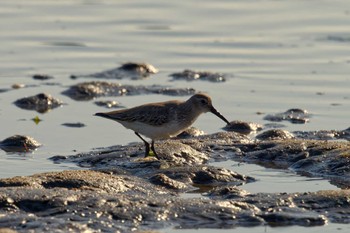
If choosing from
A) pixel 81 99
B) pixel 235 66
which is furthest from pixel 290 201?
pixel 235 66

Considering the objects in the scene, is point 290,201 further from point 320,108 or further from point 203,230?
point 320,108

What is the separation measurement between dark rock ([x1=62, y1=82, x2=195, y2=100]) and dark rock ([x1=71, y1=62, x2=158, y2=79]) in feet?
2.41

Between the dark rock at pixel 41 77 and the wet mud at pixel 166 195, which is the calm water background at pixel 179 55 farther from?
the wet mud at pixel 166 195

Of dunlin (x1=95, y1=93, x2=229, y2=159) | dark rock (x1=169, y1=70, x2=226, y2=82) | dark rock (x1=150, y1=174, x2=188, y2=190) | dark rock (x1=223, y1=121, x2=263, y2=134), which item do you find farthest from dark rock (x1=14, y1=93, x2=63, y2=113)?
dark rock (x1=150, y1=174, x2=188, y2=190)

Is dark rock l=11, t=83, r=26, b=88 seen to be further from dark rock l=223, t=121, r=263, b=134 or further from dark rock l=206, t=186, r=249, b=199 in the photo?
dark rock l=206, t=186, r=249, b=199

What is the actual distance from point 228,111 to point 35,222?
605 centimetres

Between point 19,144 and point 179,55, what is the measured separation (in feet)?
18.5

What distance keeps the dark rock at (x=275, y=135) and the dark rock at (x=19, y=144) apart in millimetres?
2677

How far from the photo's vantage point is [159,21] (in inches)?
739

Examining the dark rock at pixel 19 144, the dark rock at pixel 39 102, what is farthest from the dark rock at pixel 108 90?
the dark rock at pixel 19 144

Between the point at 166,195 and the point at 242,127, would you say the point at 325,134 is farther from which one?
the point at 166,195

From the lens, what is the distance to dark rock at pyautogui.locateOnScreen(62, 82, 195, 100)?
15.0 m

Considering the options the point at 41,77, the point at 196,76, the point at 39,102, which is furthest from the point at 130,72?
the point at 39,102

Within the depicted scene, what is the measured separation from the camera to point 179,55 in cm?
1720
